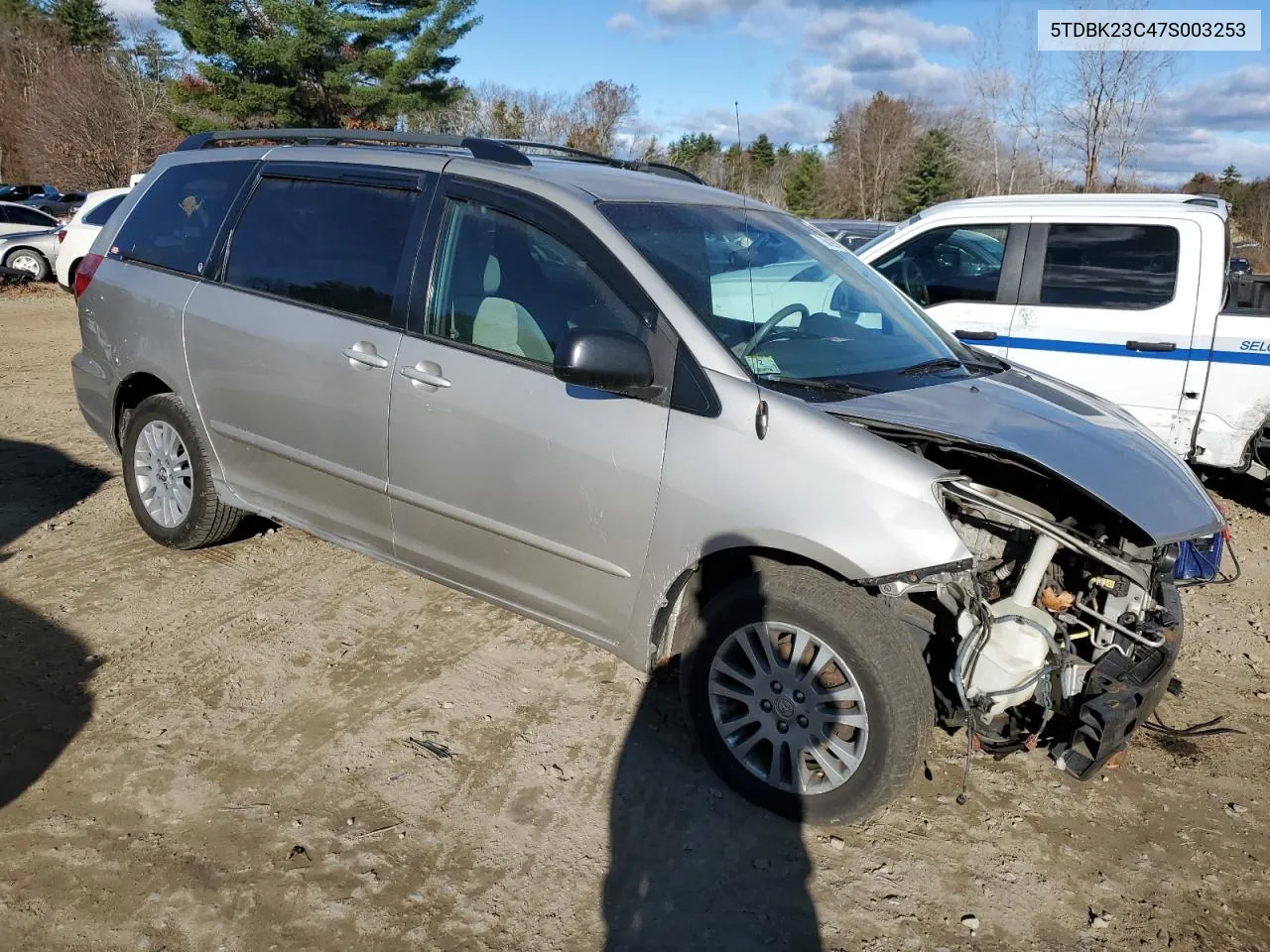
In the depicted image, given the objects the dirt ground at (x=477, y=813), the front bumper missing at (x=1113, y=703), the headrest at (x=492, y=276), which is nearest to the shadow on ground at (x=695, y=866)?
the dirt ground at (x=477, y=813)

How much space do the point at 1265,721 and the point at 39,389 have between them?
9.40 meters

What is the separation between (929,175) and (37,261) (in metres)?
31.7

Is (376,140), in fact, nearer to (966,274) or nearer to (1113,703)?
(1113,703)

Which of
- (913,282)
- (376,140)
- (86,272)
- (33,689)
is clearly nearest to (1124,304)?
(913,282)

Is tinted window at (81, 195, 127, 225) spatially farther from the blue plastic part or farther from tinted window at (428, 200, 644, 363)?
the blue plastic part

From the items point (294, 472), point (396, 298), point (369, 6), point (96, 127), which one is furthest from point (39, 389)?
point (96, 127)

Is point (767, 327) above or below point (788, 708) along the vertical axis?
above

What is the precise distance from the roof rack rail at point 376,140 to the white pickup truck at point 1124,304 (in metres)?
3.66

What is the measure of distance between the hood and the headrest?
130 cm

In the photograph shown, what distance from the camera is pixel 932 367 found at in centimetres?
367

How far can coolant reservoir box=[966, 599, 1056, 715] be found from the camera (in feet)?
9.88

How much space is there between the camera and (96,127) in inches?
1318

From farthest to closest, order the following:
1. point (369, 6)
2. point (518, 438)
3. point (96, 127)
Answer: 1. point (96, 127)
2. point (369, 6)
3. point (518, 438)

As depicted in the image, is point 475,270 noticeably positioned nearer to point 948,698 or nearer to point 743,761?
point 743,761
